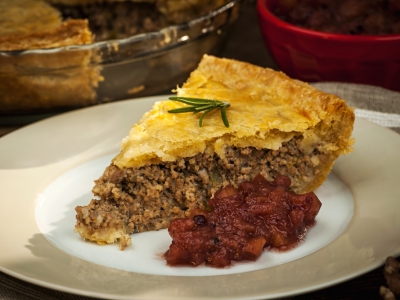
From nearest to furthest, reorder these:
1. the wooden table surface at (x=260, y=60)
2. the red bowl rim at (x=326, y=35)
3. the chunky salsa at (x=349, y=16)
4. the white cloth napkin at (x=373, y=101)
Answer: the wooden table surface at (x=260, y=60), the white cloth napkin at (x=373, y=101), the red bowl rim at (x=326, y=35), the chunky salsa at (x=349, y=16)

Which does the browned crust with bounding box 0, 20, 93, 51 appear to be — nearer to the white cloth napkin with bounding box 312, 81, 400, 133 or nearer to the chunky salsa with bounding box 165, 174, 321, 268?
→ the white cloth napkin with bounding box 312, 81, 400, 133

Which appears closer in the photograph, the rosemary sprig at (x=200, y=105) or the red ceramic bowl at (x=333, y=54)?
the rosemary sprig at (x=200, y=105)

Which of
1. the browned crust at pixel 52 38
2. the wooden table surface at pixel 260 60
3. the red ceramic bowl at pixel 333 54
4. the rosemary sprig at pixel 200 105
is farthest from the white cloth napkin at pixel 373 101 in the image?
the browned crust at pixel 52 38

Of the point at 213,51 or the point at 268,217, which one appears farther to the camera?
the point at 213,51

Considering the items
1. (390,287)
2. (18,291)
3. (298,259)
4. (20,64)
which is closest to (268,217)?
(298,259)

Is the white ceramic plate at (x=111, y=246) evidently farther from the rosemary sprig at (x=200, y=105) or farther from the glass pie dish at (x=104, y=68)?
the rosemary sprig at (x=200, y=105)

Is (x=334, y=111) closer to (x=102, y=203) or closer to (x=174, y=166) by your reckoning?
(x=174, y=166)

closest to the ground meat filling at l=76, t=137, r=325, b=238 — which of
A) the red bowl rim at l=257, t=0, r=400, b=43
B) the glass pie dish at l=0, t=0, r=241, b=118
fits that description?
the red bowl rim at l=257, t=0, r=400, b=43
